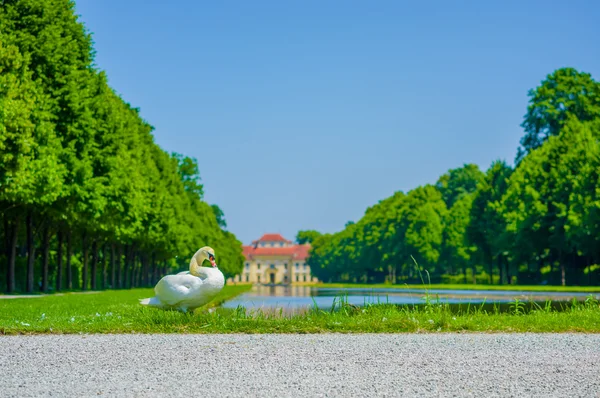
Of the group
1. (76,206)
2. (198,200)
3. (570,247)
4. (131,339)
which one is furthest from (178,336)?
(198,200)

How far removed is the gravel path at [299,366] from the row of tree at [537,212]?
45.1m

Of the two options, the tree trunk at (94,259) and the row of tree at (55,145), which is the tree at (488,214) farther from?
the tree trunk at (94,259)

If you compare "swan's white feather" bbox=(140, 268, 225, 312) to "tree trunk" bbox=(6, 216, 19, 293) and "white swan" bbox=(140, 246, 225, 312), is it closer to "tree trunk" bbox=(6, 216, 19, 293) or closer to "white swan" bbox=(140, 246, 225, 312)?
"white swan" bbox=(140, 246, 225, 312)

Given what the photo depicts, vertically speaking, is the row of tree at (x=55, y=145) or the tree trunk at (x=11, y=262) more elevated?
the row of tree at (x=55, y=145)

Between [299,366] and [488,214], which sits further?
[488,214]

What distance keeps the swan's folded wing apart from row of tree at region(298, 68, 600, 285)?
142 feet

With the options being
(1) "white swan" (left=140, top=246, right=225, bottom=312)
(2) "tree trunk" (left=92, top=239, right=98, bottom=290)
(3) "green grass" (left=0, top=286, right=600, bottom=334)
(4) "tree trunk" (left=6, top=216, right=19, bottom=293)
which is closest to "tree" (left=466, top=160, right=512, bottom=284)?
(2) "tree trunk" (left=92, top=239, right=98, bottom=290)

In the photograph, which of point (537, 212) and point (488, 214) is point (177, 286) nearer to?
point (537, 212)

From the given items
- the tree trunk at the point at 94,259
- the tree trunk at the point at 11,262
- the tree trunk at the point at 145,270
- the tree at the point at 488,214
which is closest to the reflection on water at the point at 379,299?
the tree trunk at the point at 11,262

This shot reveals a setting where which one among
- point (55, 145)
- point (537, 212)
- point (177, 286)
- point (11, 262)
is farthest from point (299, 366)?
point (537, 212)

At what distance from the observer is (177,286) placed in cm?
1585

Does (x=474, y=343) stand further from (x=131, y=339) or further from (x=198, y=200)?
(x=198, y=200)

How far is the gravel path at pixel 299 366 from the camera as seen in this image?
817cm

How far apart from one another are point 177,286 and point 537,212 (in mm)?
52262
